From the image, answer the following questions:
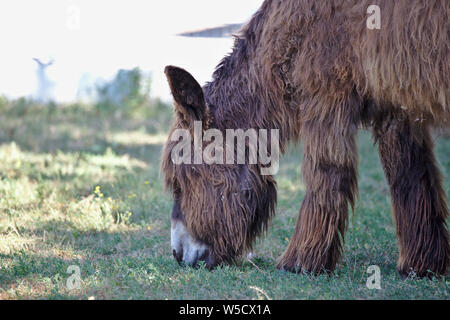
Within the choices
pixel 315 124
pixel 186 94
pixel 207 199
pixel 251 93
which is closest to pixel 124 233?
pixel 207 199

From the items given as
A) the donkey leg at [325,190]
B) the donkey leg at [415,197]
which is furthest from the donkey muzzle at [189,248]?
the donkey leg at [415,197]

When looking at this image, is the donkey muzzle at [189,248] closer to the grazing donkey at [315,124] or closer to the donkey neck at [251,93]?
the grazing donkey at [315,124]

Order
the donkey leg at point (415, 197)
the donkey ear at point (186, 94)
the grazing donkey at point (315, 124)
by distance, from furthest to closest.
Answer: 1. the donkey leg at point (415, 197)
2. the donkey ear at point (186, 94)
3. the grazing donkey at point (315, 124)

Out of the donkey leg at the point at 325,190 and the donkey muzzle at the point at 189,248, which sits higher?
the donkey leg at the point at 325,190

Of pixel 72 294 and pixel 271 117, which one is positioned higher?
pixel 271 117

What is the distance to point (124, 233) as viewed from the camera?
5816 mm

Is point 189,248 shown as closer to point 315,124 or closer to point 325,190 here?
point 325,190

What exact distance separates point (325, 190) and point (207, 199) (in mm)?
981

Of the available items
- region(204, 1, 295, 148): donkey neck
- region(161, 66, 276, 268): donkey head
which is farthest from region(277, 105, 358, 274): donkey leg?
region(161, 66, 276, 268): donkey head

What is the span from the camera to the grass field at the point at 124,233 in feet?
13.1
